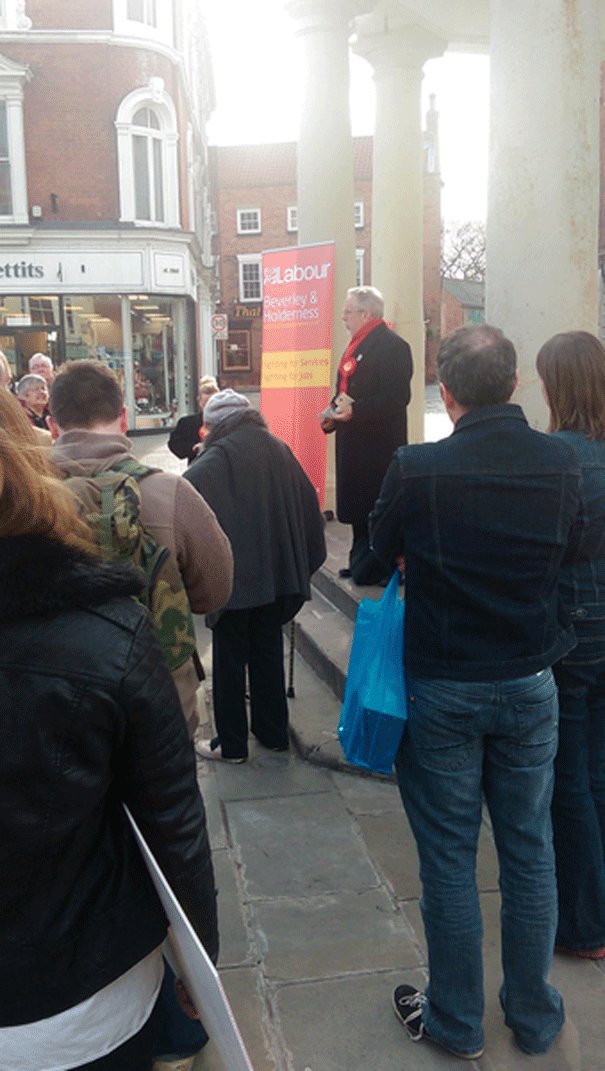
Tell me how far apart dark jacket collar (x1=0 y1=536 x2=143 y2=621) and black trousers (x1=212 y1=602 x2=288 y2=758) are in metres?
3.13

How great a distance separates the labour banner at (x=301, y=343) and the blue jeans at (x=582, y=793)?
463 cm

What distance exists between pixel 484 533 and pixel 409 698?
49 cm

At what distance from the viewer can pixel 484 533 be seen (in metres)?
2.31

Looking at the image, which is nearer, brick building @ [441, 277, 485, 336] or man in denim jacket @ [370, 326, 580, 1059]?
man in denim jacket @ [370, 326, 580, 1059]

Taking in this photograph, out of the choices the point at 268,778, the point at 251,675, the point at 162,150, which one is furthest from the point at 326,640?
the point at 162,150

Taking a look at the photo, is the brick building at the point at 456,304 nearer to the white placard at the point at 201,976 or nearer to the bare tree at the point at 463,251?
the bare tree at the point at 463,251

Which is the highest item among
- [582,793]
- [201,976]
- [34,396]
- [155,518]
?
[34,396]

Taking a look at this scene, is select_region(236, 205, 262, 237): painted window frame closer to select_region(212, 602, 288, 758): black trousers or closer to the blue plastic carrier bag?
select_region(212, 602, 288, 758): black trousers

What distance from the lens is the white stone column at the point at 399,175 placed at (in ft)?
28.4

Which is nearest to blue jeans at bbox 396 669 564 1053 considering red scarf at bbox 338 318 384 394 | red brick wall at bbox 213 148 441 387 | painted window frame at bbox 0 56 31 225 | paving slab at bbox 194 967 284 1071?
paving slab at bbox 194 967 284 1071

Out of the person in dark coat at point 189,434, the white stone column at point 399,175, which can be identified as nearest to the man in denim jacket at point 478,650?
the person in dark coat at point 189,434

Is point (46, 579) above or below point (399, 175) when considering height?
below

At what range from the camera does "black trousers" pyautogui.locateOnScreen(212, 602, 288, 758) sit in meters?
4.60

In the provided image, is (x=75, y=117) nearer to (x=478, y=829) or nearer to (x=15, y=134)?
(x=15, y=134)
